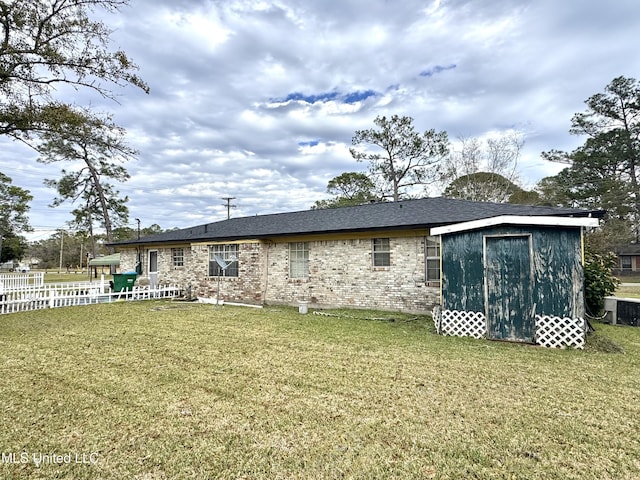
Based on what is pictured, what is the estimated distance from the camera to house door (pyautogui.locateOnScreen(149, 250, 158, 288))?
54.2 ft

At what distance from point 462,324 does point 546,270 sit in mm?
1898

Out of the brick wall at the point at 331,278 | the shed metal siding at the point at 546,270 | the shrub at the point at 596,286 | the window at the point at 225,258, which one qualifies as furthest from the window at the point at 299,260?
the shrub at the point at 596,286

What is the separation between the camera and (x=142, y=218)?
31.1m

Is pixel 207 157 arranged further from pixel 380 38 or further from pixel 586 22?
pixel 586 22

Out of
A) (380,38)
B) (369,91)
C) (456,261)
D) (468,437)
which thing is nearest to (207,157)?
(369,91)

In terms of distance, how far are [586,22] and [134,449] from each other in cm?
1423

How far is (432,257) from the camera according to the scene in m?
9.59

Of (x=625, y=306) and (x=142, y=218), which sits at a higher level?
(x=142, y=218)

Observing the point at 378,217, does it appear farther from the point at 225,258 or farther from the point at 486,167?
the point at 486,167

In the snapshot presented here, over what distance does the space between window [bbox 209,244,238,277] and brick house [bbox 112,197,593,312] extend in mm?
39

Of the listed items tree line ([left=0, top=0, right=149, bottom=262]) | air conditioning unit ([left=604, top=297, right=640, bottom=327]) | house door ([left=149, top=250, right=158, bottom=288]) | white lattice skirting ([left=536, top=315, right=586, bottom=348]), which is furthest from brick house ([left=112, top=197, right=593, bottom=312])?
tree line ([left=0, top=0, right=149, bottom=262])

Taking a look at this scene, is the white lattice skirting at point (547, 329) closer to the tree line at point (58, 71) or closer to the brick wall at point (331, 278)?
the brick wall at point (331, 278)

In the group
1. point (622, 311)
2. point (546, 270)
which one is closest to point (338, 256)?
point (546, 270)

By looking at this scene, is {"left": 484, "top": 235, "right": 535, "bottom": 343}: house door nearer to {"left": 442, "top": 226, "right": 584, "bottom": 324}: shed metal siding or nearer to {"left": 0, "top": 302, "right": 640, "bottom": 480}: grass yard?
{"left": 442, "top": 226, "right": 584, "bottom": 324}: shed metal siding
